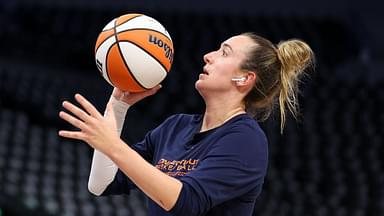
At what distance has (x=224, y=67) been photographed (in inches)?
98.9

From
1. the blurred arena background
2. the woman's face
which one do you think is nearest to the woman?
the woman's face

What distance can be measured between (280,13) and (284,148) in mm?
5172

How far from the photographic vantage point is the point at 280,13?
14.5m

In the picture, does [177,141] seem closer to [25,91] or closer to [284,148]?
[284,148]

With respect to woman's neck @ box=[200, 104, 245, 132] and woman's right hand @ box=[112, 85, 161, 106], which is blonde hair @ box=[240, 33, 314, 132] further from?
woman's right hand @ box=[112, 85, 161, 106]

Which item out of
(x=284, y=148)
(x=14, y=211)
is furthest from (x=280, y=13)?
(x=14, y=211)

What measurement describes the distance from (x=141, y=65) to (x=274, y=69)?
1.54 feet

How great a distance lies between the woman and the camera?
214 centimetres

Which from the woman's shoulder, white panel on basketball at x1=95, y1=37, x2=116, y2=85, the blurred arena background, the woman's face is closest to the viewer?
the woman's face

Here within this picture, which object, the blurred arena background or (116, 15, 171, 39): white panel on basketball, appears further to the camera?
the blurred arena background

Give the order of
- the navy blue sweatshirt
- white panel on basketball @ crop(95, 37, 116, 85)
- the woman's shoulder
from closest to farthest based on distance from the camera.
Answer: the navy blue sweatshirt
white panel on basketball @ crop(95, 37, 116, 85)
the woman's shoulder

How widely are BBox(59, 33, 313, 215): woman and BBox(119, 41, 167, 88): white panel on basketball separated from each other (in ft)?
0.25

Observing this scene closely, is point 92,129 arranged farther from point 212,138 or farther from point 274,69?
point 274,69

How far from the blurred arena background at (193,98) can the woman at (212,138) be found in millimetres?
2262
